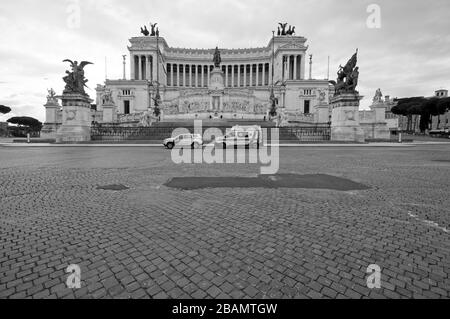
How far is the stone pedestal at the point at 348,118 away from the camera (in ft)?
105

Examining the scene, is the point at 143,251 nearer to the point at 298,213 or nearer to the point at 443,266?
the point at 298,213

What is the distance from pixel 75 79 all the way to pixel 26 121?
255 feet

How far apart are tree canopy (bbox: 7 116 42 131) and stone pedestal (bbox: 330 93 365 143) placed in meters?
101

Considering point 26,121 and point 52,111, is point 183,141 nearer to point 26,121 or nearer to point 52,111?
point 52,111

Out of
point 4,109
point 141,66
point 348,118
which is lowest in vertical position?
point 348,118

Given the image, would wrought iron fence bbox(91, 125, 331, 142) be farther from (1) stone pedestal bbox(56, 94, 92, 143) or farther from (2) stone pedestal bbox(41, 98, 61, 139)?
(2) stone pedestal bbox(41, 98, 61, 139)

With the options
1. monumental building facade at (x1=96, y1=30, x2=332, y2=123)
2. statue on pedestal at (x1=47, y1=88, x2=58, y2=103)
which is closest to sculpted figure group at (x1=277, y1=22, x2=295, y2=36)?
monumental building facade at (x1=96, y1=30, x2=332, y2=123)

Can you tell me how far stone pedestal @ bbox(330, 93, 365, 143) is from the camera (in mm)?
32156

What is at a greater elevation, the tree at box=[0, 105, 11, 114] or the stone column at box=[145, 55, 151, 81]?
the stone column at box=[145, 55, 151, 81]

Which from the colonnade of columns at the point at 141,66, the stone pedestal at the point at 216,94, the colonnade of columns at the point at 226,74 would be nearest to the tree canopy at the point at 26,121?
the colonnade of columns at the point at 141,66

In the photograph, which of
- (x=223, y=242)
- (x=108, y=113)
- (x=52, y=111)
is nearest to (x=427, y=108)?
(x=108, y=113)

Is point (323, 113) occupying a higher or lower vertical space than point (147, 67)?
lower

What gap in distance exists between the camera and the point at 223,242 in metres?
3.98
